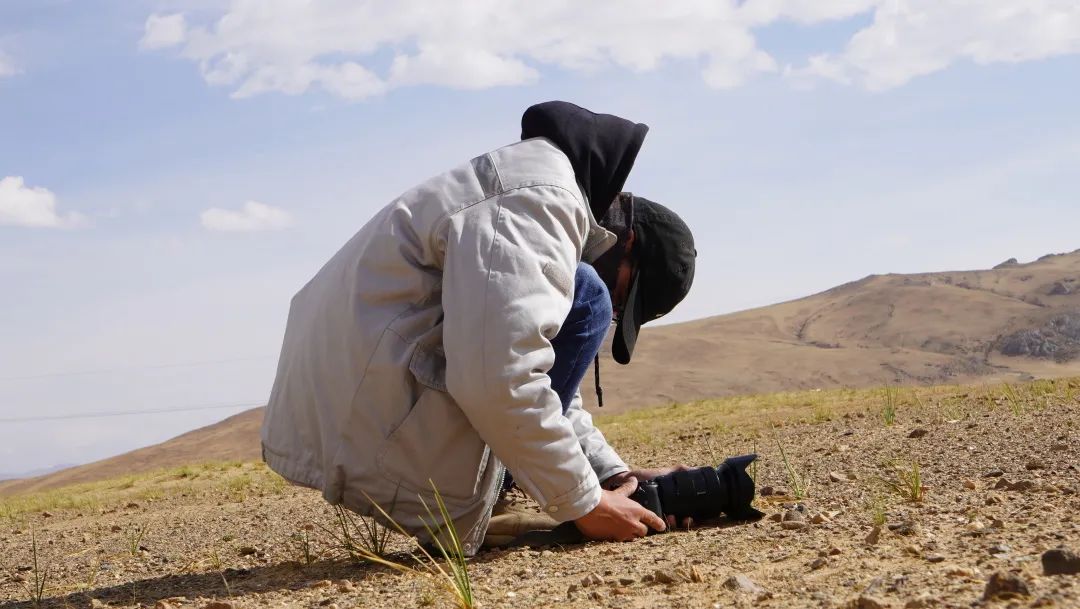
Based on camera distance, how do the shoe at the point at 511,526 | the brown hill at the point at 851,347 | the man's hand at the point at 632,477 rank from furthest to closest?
the brown hill at the point at 851,347 → the man's hand at the point at 632,477 → the shoe at the point at 511,526

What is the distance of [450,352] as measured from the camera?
2686mm

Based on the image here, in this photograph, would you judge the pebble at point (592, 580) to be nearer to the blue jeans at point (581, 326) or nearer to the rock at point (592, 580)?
the rock at point (592, 580)

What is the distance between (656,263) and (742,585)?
1318 mm

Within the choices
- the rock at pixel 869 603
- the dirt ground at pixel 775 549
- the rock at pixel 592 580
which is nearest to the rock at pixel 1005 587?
the dirt ground at pixel 775 549

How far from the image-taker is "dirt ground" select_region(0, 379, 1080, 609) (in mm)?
2342

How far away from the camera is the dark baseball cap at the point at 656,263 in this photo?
341 cm

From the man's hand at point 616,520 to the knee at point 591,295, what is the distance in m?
0.52

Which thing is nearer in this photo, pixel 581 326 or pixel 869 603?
pixel 869 603

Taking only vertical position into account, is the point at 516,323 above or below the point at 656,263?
below

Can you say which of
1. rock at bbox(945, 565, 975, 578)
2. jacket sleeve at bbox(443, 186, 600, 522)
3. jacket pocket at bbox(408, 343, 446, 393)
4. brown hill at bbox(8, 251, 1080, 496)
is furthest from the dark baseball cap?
brown hill at bbox(8, 251, 1080, 496)

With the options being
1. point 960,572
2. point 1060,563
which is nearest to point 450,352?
point 960,572

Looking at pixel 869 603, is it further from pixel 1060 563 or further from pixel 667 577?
pixel 667 577

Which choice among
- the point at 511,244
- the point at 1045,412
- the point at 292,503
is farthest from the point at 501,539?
the point at 1045,412

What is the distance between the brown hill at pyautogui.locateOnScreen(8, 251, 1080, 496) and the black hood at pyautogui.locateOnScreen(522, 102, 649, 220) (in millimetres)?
24155
